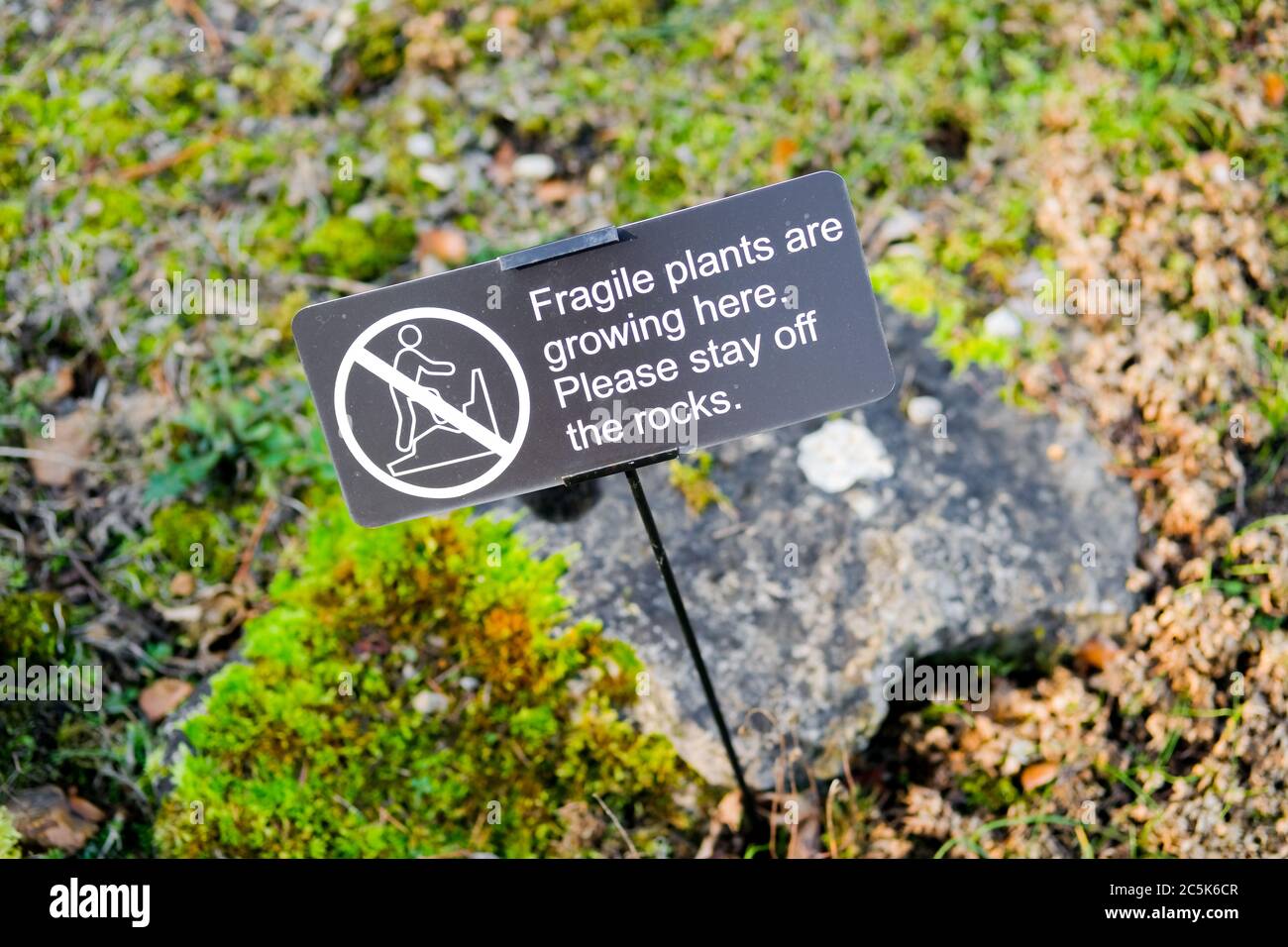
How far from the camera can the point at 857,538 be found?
2.91m

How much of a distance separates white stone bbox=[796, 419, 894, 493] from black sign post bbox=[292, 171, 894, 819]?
41.4 inches

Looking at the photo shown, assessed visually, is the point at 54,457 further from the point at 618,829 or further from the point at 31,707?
the point at 618,829

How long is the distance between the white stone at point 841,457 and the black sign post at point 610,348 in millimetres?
1051

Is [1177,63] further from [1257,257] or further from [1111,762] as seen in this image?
[1111,762]

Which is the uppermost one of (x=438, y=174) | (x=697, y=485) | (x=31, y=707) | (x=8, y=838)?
(x=438, y=174)

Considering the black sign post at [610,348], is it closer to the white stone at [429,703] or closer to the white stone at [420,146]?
the white stone at [429,703]

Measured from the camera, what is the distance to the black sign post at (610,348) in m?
1.98

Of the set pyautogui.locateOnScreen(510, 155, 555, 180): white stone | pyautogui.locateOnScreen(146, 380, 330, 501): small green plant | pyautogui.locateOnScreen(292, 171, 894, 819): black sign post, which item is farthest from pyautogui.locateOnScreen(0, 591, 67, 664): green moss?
pyautogui.locateOnScreen(510, 155, 555, 180): white stone

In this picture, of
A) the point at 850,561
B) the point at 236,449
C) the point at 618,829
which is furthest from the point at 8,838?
Answer: the point at 850,561

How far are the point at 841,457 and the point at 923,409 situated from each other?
1.15ft

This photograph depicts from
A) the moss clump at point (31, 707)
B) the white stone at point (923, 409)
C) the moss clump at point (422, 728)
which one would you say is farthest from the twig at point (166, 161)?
the white stone at point (923, 409)

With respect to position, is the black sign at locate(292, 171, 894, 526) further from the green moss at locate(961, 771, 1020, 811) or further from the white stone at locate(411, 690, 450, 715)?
the green moss at locate(961, 771, 1020, 811)

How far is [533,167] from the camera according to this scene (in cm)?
405
